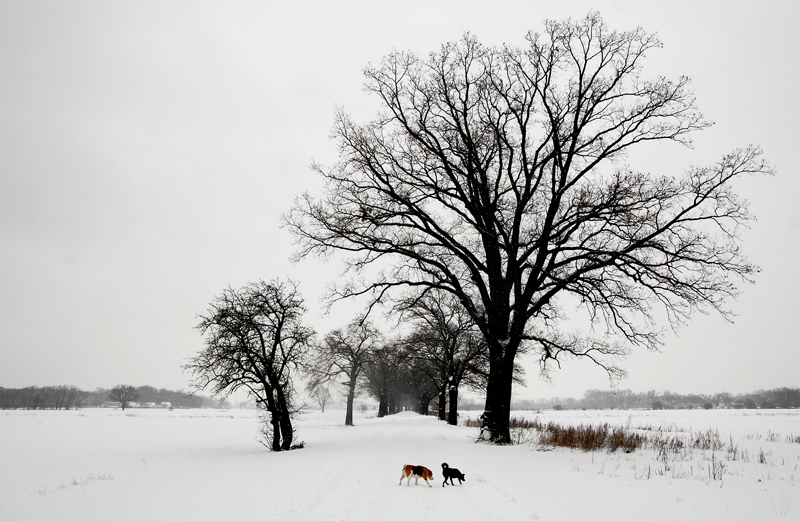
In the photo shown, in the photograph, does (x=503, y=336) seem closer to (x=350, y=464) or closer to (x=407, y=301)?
(x=407, y=301)

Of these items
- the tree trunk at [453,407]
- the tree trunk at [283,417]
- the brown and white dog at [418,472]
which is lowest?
the tree trunk at [453,407]

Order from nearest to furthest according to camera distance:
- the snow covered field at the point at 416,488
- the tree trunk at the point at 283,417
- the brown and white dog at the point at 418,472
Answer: the snow covered field at the point at 416,488 < the brown and white dog at the point at 418,472 < the tree trunk at the point at 283,417

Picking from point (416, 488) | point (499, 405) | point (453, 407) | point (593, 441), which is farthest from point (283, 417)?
point (453, 407)

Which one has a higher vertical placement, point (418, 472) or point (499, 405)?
point (499, 405)

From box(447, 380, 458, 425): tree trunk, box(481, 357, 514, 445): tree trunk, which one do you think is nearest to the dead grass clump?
box(481, 357, 514, 445): tree trunk

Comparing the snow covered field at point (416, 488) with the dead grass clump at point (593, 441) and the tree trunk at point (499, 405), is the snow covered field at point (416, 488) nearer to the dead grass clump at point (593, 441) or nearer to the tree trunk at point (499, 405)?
the dead grass clump at point (593, 441)

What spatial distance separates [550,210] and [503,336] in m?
4.74

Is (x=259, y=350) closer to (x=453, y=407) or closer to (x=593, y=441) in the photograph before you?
(x=593, y=441)

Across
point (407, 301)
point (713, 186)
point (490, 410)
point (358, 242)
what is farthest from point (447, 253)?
point (713, 186)

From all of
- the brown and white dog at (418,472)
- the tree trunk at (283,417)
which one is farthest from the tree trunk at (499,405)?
the tree trunk at (283,417)

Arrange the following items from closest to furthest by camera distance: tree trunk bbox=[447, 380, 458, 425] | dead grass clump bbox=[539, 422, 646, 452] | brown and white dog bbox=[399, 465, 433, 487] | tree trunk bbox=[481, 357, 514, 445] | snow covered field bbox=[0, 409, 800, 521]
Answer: snow covered field bbox=[0, 409, 800, 521] < brown and white dog bbox=[399, 465, 433, 487] < dead grass clump bbox=[539, 422, 646, 452] < tree trunk bbox=[481, 357, 514, 445] < tree trunk bbox=[447, 380, 458, 425]

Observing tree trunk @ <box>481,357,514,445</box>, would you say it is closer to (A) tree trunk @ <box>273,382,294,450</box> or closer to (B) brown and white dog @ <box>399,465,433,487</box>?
(B) brown and white dog @ <box>399,465,433,487</box>

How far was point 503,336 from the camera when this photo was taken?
46.9ft

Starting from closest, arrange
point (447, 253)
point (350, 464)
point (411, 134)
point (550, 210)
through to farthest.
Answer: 1. point (350, 464)
2. point (550, 210)
3. point (411, 134)
4. point (447, 253)
